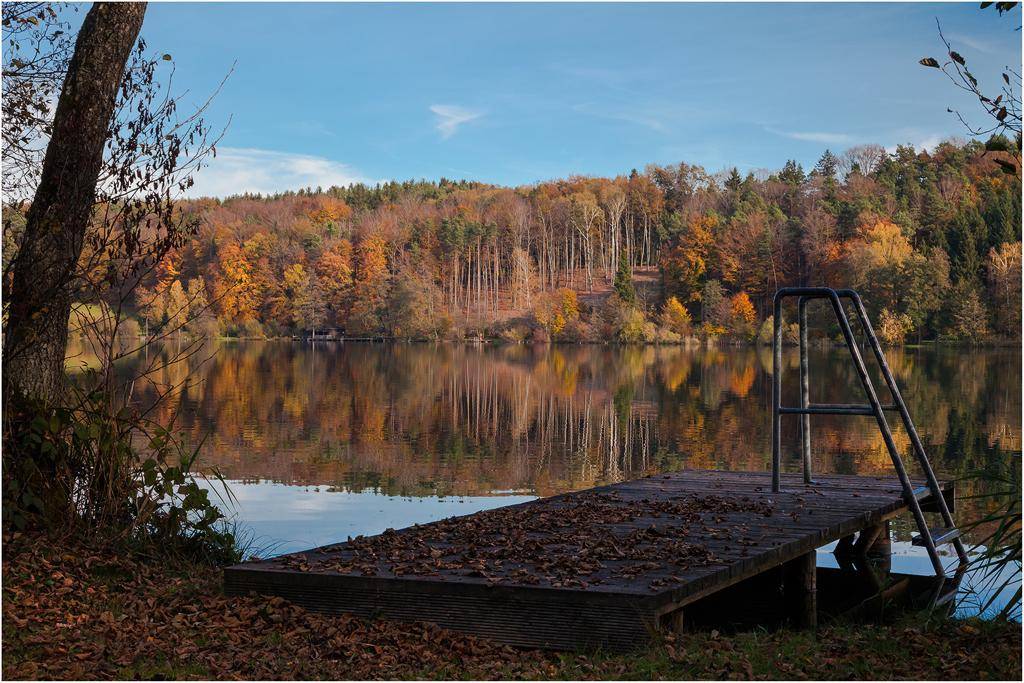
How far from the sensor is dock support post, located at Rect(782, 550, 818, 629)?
757cm

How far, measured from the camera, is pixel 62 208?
7566mm

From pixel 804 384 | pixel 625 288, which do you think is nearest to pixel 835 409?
pixel 804 384

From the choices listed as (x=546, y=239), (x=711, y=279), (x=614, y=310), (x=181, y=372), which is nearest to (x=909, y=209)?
(x=711, y=279)

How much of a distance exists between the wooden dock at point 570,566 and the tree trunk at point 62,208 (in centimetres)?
222


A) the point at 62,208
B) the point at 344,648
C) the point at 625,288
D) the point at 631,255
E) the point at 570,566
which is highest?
the point at 631,255

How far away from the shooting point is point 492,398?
3089cm

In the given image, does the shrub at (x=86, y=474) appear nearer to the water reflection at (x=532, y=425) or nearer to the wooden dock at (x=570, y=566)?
the water reflection at (x=532, y=425)

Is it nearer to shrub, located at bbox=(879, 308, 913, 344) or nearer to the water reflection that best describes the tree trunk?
the water reflection

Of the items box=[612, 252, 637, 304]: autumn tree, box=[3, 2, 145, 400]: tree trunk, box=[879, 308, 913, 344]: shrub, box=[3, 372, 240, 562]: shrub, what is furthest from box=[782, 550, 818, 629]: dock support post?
box=[612, 252, 637, 304]: autumn tree

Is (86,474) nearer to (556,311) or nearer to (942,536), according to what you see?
(942,536)

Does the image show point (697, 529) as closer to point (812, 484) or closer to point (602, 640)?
point (602, 640)

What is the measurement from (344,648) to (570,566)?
127 cm

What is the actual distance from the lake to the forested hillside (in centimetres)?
3255

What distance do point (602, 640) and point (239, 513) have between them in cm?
814
